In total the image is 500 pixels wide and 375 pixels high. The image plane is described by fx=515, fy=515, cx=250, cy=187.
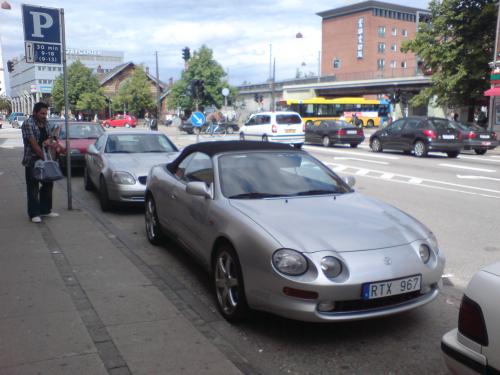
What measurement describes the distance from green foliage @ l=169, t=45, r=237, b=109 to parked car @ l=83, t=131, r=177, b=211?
4762 centimetres

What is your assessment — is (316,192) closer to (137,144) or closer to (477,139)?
(137,144)

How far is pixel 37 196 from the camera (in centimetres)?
786

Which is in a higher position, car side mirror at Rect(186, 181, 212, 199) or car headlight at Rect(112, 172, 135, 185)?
car side mirror at Rect(186, 181, 212, 199)

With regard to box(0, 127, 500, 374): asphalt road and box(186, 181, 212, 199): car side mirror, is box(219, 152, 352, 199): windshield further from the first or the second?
box(0, 127, 500, 374): asphalt road

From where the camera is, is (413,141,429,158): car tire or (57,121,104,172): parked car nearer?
(57,121,104,172): parked car

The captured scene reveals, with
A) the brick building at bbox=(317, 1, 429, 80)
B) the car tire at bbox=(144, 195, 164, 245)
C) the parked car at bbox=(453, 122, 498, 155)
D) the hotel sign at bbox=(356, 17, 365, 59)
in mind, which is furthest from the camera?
the hotel sign at bbox=(356, 17, 365, 59)

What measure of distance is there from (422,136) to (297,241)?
59.1ft

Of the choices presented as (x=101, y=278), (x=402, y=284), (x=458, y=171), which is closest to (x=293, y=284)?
(x=402, y=284)

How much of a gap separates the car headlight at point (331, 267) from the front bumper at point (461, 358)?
0.96 meters

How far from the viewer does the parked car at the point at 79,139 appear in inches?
540

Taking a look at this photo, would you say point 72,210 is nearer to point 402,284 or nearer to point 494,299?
point 402,284

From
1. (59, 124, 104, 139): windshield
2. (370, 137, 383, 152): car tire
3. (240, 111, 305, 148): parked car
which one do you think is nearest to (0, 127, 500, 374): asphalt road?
(59, 124, 104, 139): windshield

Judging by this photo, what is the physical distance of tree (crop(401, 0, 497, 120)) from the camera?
29500mm

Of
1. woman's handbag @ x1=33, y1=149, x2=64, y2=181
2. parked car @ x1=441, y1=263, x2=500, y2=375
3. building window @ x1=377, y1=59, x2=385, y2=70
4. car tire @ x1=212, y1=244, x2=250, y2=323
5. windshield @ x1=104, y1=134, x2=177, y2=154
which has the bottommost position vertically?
car tire @ x1=212, y1=244, x2=250, y2=323
